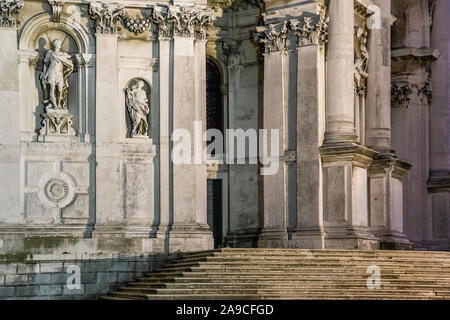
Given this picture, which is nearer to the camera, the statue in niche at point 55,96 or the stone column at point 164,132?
the statue in niche at point 55,96

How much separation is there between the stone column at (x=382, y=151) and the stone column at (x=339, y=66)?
8.30ft

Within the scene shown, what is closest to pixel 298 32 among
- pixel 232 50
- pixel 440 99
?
pixel 232 50

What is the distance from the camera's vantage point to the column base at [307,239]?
34375 millimetres

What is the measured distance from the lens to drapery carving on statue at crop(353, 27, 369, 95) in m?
37.7

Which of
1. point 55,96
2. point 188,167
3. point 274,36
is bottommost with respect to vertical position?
point 188,167

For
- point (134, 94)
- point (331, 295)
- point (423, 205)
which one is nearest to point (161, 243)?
point (134, 94)

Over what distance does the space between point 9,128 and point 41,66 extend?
2.11 m

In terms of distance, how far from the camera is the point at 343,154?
34406 mm

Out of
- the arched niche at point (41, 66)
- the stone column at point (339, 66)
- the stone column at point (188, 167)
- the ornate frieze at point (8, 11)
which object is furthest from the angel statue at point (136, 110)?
the stone column at point (339, 66)

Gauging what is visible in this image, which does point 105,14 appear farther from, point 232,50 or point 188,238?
point 188,238

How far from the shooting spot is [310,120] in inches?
1384

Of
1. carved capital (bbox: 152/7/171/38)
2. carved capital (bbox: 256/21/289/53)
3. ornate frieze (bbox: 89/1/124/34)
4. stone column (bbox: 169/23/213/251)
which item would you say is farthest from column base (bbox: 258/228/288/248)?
ornate frieze (bbox: 89/1/124/34)

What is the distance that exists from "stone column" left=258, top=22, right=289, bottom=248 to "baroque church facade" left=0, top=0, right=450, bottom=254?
0.14 feet

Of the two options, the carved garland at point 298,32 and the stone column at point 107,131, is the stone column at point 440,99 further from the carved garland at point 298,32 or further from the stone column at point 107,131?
the stone column at point 107,131
